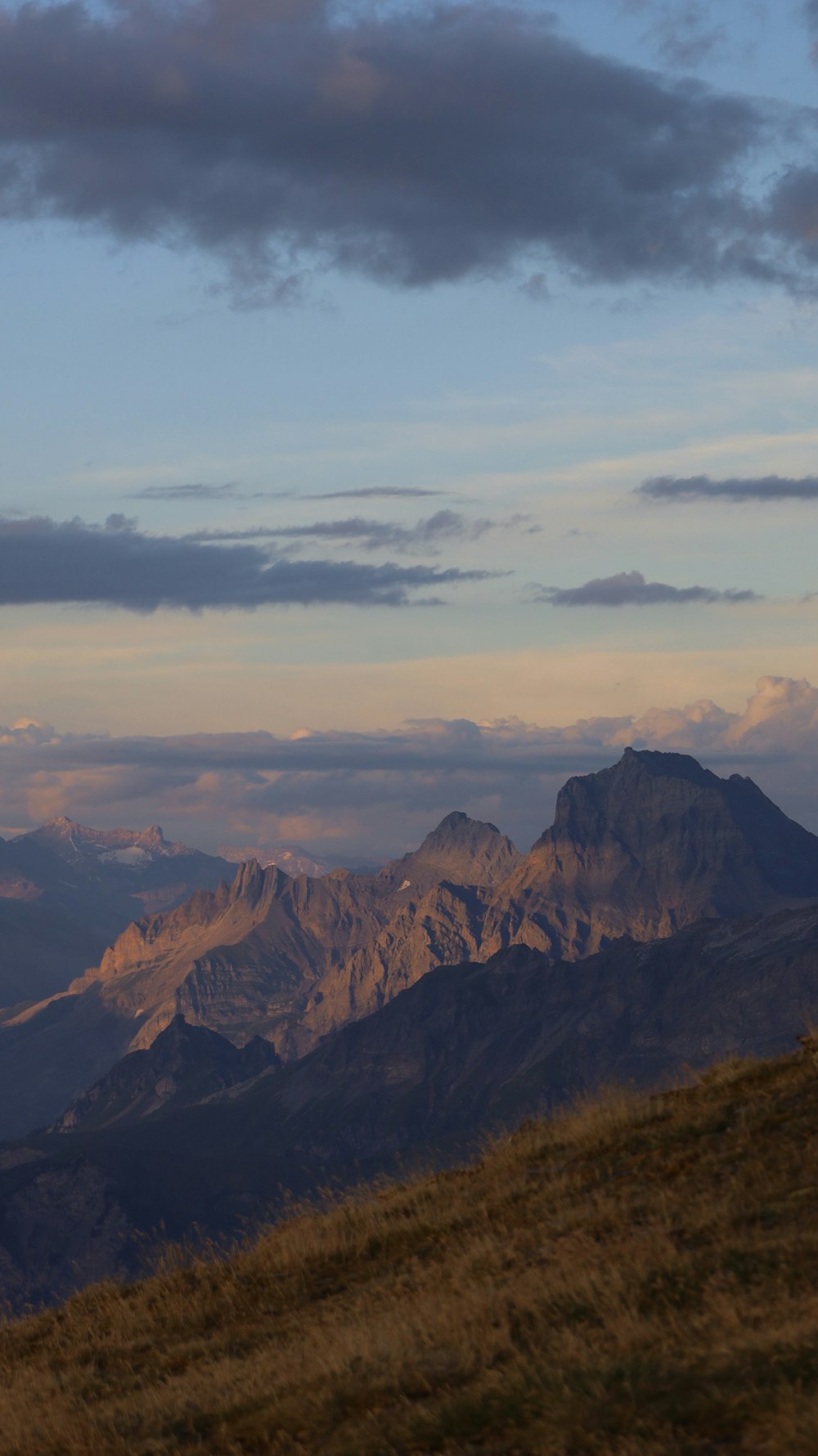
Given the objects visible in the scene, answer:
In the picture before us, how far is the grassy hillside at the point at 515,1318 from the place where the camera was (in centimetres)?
1165

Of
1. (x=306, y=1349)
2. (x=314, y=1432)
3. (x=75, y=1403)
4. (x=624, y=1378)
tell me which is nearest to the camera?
(x=624, y=1378)

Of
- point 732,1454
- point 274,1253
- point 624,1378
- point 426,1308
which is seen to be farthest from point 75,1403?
point 732,1454

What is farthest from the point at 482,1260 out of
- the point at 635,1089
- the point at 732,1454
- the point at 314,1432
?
the point at 635,1089

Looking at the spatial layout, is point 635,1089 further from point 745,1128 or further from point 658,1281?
point 658,1281

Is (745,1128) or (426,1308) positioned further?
(745,1128)

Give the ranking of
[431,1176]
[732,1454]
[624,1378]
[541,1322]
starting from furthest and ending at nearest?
[431,1176] < [541,1322] < [624,1378] < [732,1454]

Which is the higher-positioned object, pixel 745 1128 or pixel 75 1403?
pixel 745 1128

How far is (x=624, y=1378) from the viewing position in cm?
1193

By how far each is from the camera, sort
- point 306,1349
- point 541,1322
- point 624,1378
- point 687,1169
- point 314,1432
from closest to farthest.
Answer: point 624,1378, point 314,1432, point 541,1322, point 306,1349, point 687,1169

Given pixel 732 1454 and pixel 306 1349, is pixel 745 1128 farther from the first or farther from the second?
pixel 732 1454

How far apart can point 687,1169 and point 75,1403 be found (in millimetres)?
7560

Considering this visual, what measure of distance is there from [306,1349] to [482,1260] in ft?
9.08

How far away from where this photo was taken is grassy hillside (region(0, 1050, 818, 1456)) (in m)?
11.6

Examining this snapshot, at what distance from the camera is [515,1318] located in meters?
14.4
